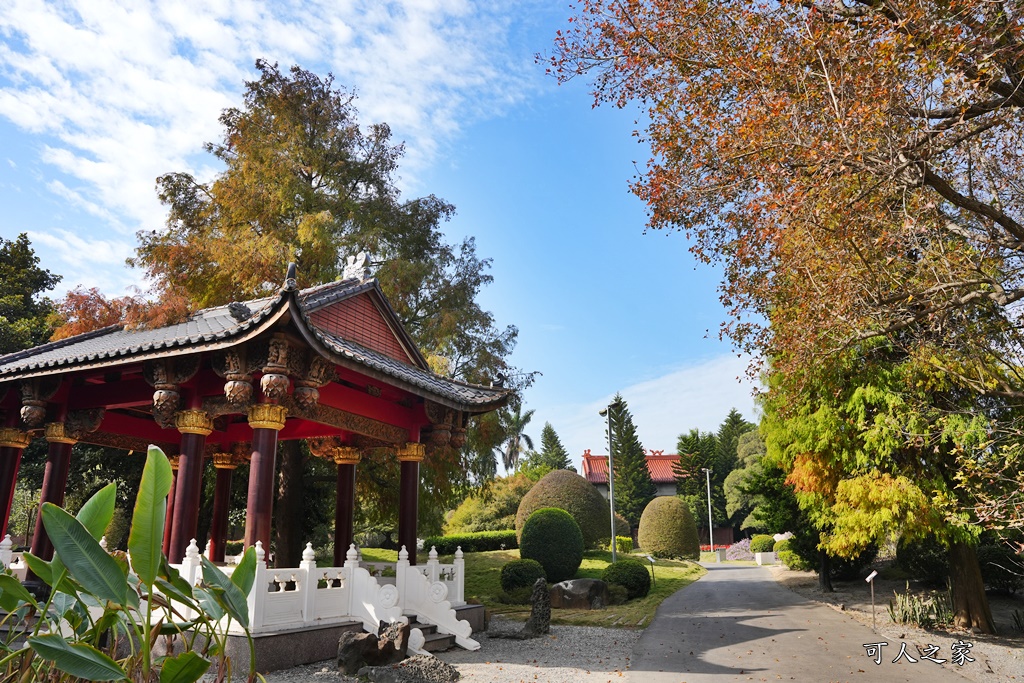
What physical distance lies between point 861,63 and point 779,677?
7849 mm

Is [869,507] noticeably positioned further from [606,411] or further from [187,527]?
[606,411]

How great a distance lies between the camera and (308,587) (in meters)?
9.57

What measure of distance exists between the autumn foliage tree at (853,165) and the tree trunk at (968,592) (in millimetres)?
4483

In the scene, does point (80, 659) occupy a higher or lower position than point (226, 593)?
lower

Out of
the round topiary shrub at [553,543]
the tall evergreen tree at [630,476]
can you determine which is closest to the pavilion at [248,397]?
the round topiary shrub at [553,543]

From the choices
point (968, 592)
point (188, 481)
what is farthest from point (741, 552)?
point (188, 481)

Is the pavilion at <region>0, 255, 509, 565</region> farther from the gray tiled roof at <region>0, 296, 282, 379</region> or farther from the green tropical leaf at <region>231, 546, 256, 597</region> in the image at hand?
the green tropical leaf at <region>231, 546, 256, 597</region>

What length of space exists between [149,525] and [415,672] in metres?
6.92

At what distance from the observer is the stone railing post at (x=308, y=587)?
9508mm

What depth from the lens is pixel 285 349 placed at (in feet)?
30.6

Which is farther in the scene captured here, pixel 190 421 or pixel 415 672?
pixel 190 421

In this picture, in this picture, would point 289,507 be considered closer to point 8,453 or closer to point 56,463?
point 56,463

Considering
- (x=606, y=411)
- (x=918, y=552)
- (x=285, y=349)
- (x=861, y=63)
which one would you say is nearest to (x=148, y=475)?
(x=285, y=349)

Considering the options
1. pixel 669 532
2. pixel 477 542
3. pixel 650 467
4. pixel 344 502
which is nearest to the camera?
pixel 344 502
